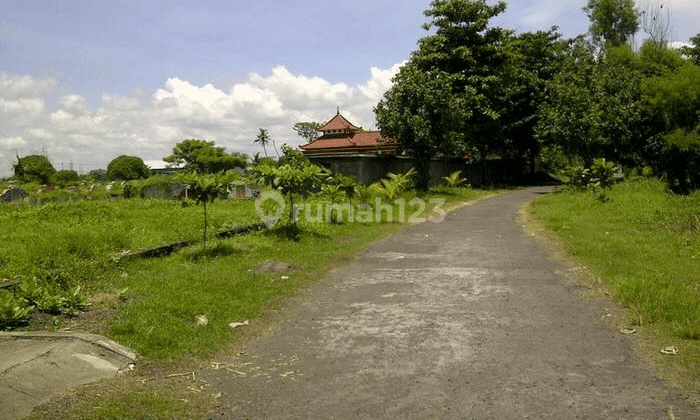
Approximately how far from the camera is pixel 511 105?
35.6 m

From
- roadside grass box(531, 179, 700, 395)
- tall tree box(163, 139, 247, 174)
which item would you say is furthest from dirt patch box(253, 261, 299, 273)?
tall tree box(163, 139, 247, 174)

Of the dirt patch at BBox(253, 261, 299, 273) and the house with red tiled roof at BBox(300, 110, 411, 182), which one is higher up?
the house with red tiled roof at BBox(300, 110, 411, 182)

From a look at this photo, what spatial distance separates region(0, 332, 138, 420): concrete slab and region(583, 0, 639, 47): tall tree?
48.6 m

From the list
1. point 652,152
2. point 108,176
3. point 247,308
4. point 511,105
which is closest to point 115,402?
point 247,308

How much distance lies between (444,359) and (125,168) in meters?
70.4

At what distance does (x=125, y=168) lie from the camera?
68312mm

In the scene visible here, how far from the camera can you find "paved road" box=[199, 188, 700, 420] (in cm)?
403

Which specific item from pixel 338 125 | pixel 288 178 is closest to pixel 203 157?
pixel 338 125

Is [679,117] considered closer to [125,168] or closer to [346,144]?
[346,144]

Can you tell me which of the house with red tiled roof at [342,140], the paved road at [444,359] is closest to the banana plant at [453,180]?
the house with red tiled roof at [342,140]

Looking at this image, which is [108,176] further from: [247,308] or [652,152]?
[247,308]

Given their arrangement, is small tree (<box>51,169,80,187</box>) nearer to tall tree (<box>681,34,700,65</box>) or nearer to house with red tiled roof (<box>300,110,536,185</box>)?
house with red tiled roof (<box>300,110,536,185</box>)

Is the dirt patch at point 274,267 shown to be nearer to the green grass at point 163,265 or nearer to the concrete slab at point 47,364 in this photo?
the green grass at point 163,265

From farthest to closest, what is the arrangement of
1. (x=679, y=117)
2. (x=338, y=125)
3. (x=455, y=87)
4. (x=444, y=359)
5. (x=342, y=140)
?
(x=338, y=125) → (x=342, y=140) → (x=455, y=87) → (x=679, y=117) → (x=444, y=359)
